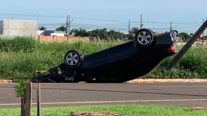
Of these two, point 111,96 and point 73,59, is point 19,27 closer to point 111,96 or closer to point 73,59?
point 73,59

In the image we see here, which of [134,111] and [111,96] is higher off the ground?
[134,111]

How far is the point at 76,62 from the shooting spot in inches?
862

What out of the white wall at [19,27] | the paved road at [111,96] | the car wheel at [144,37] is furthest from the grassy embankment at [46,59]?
the white wall at [19,27]

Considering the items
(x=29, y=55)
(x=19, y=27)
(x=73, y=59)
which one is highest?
(x=19, y=27)

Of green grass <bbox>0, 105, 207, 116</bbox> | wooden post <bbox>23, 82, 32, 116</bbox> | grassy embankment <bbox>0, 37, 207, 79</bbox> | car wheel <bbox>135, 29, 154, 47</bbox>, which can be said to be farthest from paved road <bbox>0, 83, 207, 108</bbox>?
grassy embankment <bbox>0, 37, 207, 79</bbox>

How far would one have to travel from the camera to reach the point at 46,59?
26344mm

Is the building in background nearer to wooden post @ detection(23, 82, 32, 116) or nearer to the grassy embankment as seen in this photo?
the grassy embankment

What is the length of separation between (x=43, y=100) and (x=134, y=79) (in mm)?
8406

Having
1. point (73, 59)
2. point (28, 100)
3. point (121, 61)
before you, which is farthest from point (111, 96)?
point (28, 100)

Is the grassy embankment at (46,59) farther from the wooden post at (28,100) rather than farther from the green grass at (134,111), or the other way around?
the wooden post at (28,100)

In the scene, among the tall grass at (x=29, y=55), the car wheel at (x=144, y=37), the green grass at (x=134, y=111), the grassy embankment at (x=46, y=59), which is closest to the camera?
the green grass at (x=134, y=111)

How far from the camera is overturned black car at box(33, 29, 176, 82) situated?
2078 centimetres

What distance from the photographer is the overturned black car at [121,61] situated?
20781 millimetres

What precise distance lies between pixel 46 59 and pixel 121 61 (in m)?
5.79
